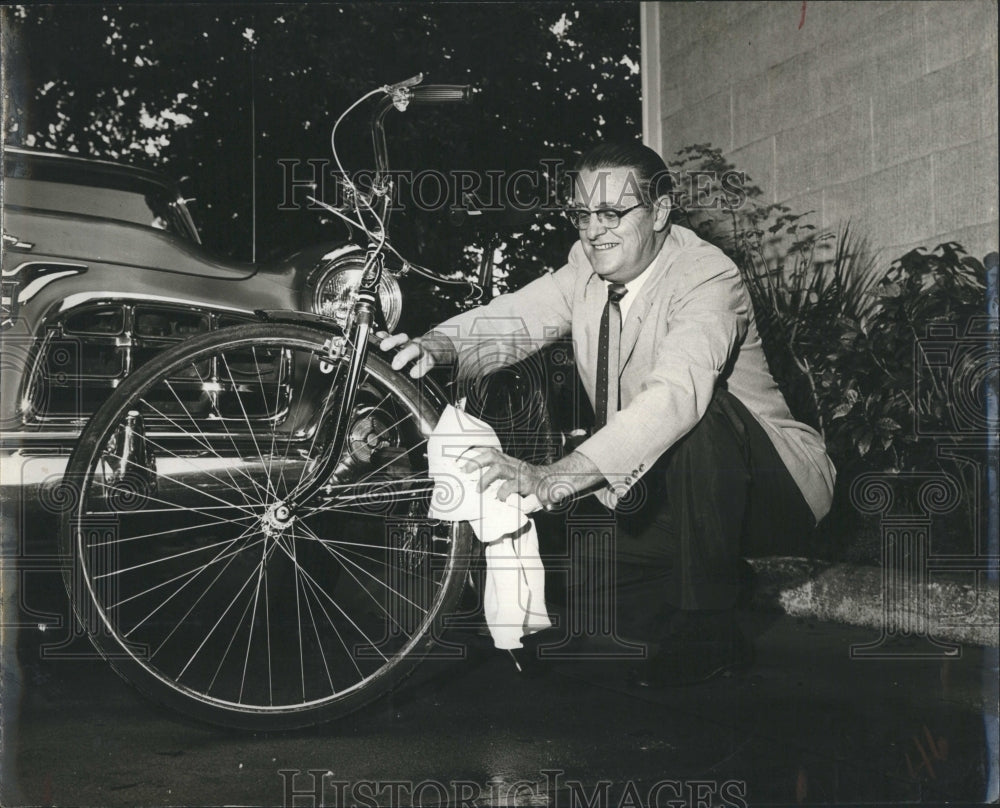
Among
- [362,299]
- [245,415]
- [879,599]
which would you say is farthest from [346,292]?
[879,599]

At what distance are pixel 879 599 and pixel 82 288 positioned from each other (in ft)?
6.40

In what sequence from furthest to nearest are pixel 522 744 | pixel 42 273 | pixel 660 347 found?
pixel 660 347, pixel 522 744, pixel 42 273

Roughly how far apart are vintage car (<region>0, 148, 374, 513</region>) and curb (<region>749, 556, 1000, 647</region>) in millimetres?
1516

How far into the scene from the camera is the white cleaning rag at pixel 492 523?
6.57 ft

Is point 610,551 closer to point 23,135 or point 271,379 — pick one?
point 271,379

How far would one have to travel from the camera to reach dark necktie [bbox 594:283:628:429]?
2.14 metres

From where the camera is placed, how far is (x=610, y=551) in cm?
215

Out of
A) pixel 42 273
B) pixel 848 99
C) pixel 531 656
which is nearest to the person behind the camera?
pixel 42 273

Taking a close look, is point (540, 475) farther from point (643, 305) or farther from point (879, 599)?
point (879, 599)

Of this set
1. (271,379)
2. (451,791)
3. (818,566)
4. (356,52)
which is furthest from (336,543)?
(818,566)

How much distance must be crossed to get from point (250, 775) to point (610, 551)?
79 cm

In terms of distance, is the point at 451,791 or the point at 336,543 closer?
the point at 451,791

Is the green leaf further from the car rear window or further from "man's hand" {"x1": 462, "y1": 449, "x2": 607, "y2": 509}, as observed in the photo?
the car rear window

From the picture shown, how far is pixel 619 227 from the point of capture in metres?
2.12
